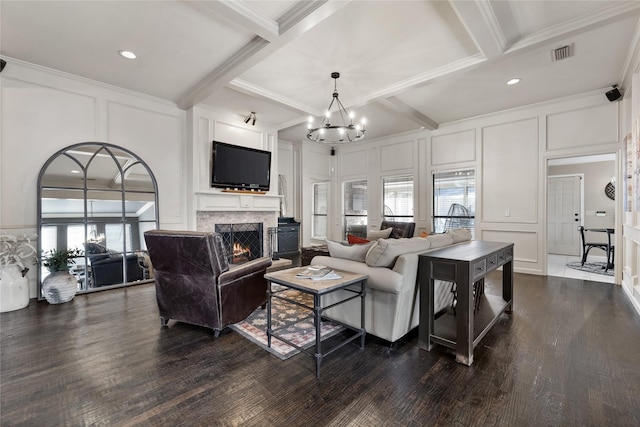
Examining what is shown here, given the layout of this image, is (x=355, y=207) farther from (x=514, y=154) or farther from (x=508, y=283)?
(x=508, y=283)

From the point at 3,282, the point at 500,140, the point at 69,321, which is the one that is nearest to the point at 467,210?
the point at 500,140

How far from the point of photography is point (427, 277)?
228 centimetres

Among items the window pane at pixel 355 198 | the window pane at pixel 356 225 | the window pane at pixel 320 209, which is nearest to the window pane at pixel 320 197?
the window pane at pixel 320 209

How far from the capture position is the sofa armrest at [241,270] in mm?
2541

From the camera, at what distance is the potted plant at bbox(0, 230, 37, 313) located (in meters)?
3.15

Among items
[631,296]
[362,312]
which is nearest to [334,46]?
[362,312]

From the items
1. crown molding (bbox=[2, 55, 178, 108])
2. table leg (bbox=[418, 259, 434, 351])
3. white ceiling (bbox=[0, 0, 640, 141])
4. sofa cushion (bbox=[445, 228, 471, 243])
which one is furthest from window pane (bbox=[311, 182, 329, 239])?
table leg (bbox=[418, 259, 434, 351])

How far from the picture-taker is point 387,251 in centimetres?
229

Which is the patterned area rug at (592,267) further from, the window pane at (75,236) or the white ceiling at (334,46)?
the window pane at (75,236)

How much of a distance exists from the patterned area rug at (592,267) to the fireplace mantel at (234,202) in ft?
20.4

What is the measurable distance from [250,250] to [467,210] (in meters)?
4.62

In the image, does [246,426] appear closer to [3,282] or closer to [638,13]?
[3,282]

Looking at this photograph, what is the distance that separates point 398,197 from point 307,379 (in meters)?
5.60

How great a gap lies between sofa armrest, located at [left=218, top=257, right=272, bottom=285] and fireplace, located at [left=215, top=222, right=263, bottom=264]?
2.64m
